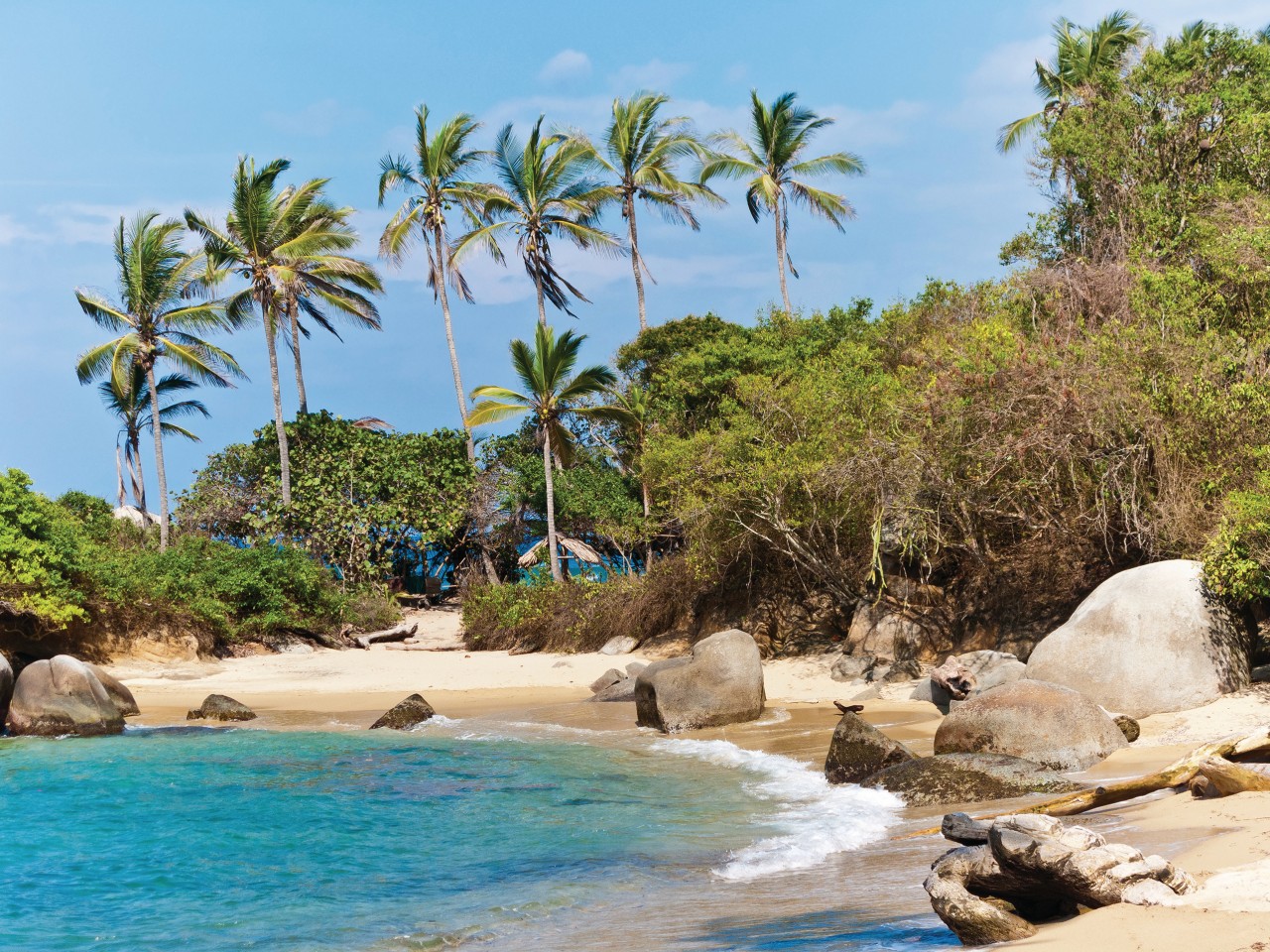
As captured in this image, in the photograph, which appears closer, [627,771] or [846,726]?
[846,726]

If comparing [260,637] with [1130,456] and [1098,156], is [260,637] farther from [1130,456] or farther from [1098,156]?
[1098,156]

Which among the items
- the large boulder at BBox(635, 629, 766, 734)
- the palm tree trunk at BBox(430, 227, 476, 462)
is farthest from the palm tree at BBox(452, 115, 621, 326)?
the large boulder at BBox(635, 629, 766, 734)

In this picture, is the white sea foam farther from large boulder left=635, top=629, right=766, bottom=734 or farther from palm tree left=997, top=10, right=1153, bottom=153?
palm tree left=997, top=10, right=1153, bottom=153

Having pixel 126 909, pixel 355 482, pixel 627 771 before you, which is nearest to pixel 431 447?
pixel 355 482

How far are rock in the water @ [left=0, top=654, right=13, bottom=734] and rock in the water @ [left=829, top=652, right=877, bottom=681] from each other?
39.8 feet

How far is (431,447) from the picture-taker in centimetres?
3188

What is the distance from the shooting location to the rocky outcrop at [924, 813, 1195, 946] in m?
4.34

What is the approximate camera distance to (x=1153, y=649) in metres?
10.4

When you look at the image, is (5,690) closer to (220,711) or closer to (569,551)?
(220,711)

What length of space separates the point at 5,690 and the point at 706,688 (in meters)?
10.3

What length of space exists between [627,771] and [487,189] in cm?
2677

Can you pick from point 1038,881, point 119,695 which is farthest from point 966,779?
point 119,695

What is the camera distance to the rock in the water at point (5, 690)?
15.0 metres

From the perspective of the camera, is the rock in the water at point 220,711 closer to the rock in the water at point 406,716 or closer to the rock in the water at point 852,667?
the rock in the water at point 406,716
